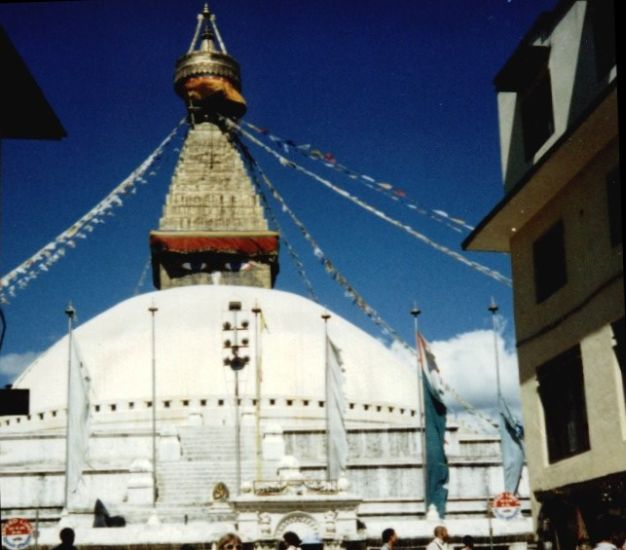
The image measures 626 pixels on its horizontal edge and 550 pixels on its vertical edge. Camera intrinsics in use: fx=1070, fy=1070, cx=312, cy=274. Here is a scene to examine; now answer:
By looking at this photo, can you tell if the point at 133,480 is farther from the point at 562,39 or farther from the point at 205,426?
the point at 562,39

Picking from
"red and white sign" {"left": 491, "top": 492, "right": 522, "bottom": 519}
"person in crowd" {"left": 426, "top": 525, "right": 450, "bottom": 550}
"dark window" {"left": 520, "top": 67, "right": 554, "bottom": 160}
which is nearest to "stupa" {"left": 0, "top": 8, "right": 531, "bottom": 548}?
"red and white sign" {"left": 491, "top": 492, "right": 522, "bottom": 519}

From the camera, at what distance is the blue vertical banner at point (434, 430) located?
30.3 meters

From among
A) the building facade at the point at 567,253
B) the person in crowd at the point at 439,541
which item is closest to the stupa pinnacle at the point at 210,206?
the building facade at the point at 567,253

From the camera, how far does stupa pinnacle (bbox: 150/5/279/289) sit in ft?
203

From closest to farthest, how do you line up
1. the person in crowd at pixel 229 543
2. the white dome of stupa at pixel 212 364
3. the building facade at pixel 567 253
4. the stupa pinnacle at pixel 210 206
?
the person in crowd at pixel 229 543
the building facade at pixel 567 253
the white dome of stupa at pixel 212 364
the stupa pinnacle at pixel 210 206

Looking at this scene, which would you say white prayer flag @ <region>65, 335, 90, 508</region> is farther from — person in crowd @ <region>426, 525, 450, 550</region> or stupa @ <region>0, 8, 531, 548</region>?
person in crowd @ <region>426, 525, 450, 550</region>

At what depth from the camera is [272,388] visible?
48438 millimetres

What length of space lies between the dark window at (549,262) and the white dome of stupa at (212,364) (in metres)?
26.8

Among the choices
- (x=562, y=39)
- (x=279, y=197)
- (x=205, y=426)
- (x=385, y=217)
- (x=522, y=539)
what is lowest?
(x=522, y=539)

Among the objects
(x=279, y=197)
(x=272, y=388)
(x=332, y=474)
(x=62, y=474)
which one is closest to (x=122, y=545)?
(x=332, y=474)

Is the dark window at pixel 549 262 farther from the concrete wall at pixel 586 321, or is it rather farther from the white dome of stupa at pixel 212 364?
the white dome of stupa at pixel 212 364

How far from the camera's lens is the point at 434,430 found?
30625mm

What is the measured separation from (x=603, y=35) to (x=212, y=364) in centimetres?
3451

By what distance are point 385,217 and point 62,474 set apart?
1920cm
